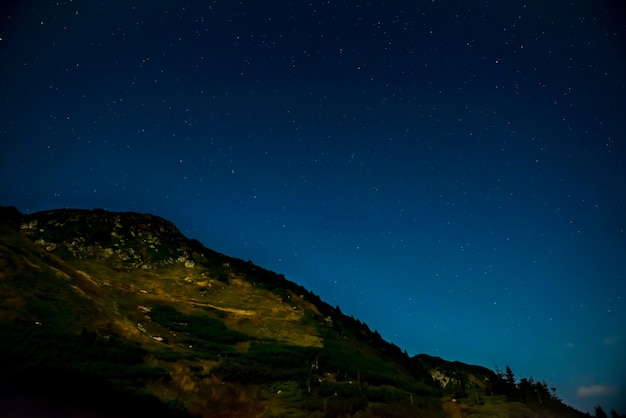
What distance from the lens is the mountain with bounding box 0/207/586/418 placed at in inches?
807

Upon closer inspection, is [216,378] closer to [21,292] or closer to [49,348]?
[49,348]

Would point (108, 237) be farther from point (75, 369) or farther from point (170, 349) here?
point (75, 369)

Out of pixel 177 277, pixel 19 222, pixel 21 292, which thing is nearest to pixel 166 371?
pixel 21 292

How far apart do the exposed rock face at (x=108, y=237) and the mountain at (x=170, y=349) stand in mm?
575

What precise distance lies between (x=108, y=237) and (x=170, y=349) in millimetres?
59450

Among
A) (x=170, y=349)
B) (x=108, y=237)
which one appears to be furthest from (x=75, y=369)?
(x=108, y=237)

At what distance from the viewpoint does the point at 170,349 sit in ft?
119

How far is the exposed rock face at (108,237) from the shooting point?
7569 centimetres

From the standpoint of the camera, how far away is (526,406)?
3139cm

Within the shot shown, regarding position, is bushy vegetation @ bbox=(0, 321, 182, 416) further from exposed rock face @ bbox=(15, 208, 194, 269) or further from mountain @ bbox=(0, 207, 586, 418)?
exposed rock face @ bbox=(15, 208, 194, 269)

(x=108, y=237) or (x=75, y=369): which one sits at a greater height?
(x=108, y=237)

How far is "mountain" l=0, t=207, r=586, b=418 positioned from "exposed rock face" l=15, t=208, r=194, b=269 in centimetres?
58

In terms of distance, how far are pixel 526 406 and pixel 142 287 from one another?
62.1m

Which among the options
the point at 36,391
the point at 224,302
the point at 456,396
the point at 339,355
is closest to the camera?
the point at 36,391
